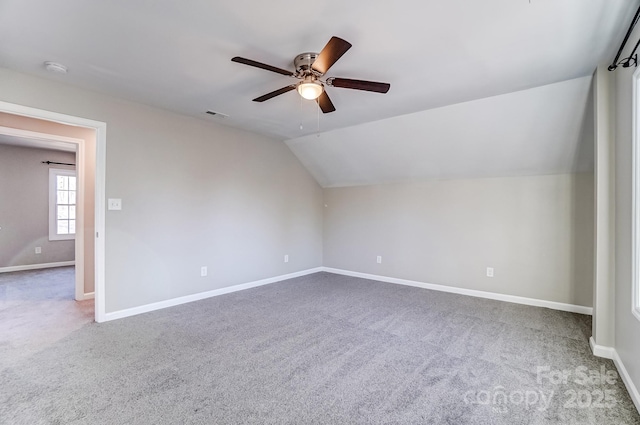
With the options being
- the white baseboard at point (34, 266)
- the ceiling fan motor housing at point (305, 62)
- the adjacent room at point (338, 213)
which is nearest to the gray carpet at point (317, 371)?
the adjacent room at point (338, 213)

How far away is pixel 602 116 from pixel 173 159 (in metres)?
4.32

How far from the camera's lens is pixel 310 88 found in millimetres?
2328

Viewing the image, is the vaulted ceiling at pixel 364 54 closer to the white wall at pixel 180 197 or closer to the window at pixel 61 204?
the white wall at pixel 180 197

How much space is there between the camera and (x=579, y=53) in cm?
225

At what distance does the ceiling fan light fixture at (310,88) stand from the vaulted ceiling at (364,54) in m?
0.24

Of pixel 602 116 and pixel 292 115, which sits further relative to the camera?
pixel 292 115

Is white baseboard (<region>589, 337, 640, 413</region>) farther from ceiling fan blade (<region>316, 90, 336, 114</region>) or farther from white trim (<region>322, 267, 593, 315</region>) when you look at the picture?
ceiling fan blade (<region>316, 90, 336, 114</region>)

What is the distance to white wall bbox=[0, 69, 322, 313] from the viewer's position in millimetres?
3223

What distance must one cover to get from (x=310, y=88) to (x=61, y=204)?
6.90 meters

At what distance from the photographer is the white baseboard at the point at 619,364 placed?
5.91 ft

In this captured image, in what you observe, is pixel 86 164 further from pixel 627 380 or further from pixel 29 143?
pixel 627 380

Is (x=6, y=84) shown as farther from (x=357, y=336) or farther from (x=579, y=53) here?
(x=579, y=53)

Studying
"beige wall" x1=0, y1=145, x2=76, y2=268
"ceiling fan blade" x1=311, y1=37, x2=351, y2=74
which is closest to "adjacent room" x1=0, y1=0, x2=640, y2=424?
"ceiling fan blade" x1=311, y1=37, x2=351, y2=74

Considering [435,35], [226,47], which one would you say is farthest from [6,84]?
[435,35]
